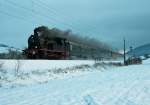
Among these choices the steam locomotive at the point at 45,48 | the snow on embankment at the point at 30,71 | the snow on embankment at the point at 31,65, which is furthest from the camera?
the steam locomotive at the point at 45,48

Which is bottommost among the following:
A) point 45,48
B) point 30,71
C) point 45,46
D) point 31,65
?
point 30,71

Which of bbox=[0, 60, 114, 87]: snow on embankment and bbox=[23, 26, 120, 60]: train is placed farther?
bbox=[23, 26, 120, 60]: train

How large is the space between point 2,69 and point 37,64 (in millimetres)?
5989

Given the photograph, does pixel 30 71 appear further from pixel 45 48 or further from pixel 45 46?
pixel 45 46

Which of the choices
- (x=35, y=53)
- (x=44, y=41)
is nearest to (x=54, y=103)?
(x=35, y=53)

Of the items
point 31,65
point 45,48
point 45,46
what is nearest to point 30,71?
point 31,65

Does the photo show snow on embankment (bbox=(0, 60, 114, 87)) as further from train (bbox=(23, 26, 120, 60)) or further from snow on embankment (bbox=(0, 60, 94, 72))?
train (bbox=(23, 26, 120, 60))

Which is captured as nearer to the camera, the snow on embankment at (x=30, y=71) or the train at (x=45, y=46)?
the snow on embankment at (x=30, y=71)

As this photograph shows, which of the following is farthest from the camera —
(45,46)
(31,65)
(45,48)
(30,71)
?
(45,46)

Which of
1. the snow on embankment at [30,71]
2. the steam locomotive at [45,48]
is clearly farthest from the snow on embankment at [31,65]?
the steam locomotive at [45,48]

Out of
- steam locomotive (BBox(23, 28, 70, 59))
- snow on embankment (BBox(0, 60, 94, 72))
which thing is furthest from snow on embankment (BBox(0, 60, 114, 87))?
steam locomotive (BBox(23, 28, 70, 59))

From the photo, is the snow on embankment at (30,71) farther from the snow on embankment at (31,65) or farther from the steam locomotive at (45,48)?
the steam locomotive at (45,48)

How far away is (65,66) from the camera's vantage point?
35.2 metres

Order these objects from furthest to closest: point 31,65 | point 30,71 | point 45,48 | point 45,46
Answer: point 45,46 < point 45,48 < point 31,65 < point 30,71
